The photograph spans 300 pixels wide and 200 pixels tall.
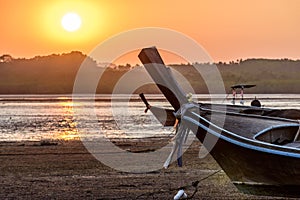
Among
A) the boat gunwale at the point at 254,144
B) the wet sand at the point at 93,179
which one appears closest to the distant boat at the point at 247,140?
the boat gunwale at the point at 254,144

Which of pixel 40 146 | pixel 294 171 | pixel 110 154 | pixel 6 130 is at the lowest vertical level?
pixel 294 171

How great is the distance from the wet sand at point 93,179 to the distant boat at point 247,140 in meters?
2.23

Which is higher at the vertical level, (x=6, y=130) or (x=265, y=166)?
(x=6, y=130)

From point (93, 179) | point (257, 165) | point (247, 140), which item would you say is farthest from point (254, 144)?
point (93, 179)

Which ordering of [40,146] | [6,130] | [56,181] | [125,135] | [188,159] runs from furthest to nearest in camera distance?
1. [6,130]
2. [125,135]
3. [40,146]
4. [188,159]
5. [56,181]

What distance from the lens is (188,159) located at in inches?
1025

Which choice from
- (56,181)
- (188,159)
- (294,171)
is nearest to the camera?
(294,171)

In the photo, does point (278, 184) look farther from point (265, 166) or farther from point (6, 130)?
point (6, 130)

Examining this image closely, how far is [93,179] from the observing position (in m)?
20.8

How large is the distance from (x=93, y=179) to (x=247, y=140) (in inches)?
300

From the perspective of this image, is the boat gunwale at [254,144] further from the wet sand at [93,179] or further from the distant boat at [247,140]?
the wet sand at [93,179]

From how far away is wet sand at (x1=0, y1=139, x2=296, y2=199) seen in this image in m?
17.8

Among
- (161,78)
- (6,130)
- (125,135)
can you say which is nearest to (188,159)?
(161,78)

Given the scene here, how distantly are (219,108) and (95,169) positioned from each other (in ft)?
25.2
